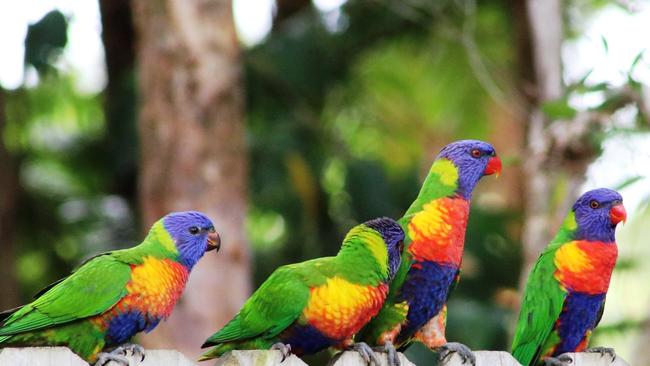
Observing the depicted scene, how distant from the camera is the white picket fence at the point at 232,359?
219 centimetres

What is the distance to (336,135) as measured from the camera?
799 cm

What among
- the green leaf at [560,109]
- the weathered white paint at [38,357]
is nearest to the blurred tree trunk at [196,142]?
the green leaf at [560,109]

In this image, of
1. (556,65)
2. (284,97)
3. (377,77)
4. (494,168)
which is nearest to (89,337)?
(494,168)

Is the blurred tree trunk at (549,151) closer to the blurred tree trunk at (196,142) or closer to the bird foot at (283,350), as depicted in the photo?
the blurred tree trunk at (196,142)

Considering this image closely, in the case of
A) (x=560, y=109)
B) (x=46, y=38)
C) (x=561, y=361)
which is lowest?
(x=561, y=361)

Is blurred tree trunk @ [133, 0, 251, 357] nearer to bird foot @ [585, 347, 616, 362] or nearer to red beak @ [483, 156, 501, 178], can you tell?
red beak @ [483, 156, 501, 178]

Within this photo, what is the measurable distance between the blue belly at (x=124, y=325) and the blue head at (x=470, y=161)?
1.03 m

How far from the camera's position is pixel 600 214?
322 cm

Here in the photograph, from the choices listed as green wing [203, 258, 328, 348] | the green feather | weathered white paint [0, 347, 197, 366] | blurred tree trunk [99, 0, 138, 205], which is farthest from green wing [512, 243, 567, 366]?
blurred tree trunk [99, 0, 138, 205]

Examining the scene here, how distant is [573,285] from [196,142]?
254 centimetres

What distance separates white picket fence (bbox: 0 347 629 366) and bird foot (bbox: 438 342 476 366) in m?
0.01

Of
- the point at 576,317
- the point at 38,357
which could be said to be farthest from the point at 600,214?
the point at 38,357

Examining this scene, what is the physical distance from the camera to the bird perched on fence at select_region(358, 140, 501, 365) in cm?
296

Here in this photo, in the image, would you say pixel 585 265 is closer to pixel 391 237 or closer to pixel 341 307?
pixel 391 237
